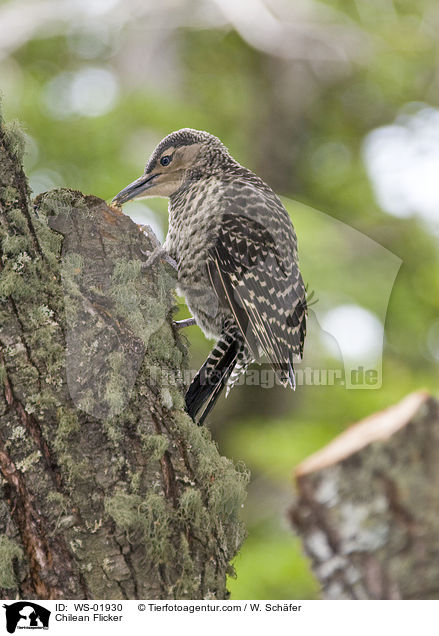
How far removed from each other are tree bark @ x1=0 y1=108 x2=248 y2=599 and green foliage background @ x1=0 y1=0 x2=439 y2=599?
0.58 m

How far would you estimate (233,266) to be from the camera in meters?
1.84

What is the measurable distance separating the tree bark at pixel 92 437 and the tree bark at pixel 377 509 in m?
0.86

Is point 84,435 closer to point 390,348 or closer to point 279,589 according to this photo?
point 279,589

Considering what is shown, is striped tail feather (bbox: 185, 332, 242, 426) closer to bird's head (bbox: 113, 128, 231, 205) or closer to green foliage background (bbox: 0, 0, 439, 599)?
green foliage background (bbox: 0, 0, 439, 599)

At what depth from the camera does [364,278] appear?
2.37 metres

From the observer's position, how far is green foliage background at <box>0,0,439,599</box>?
246cm

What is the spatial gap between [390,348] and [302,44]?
1.73 m

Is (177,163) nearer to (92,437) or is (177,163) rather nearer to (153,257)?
(153,257)

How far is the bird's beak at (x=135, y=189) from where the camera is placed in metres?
1.81

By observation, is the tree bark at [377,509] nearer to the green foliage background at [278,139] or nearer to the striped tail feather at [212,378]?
the green foliage background at [278,139]

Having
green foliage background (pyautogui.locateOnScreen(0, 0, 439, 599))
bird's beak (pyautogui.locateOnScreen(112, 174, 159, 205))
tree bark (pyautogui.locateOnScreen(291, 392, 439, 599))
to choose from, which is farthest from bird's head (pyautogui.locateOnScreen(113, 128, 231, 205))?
tree bark (pyautogui.locateOnScreen(291, 392, 439, 599))

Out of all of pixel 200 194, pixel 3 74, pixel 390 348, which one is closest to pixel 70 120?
pixel 3 74
